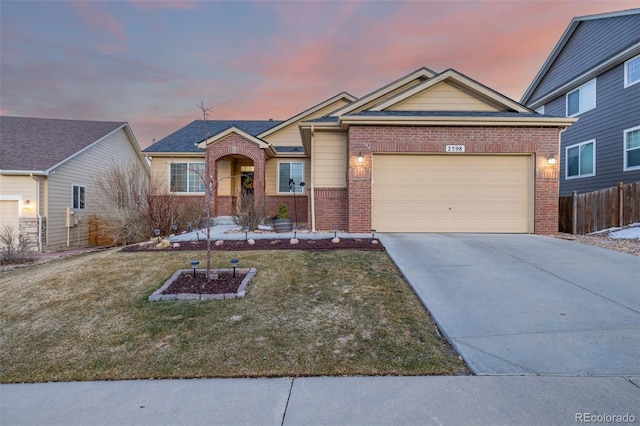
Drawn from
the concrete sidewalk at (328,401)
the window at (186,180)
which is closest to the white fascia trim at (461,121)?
the concrete sidewalk at (328,401)

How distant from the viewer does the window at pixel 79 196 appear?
1557 centimetres

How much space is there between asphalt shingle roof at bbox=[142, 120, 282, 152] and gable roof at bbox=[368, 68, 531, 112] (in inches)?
342

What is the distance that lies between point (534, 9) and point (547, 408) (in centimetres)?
1499

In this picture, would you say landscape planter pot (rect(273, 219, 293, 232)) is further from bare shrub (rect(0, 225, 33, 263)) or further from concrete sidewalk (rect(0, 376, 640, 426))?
bare shrub (rect(0, 225, 33, 263))

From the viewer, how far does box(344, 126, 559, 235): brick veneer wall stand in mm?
9727

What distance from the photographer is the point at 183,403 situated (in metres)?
2.56

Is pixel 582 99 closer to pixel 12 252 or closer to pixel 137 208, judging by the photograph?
pixel 137 208

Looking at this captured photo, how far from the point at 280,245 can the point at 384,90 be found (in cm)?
682

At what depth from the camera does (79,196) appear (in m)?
16.0

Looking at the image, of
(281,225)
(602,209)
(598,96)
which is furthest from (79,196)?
(598,96)

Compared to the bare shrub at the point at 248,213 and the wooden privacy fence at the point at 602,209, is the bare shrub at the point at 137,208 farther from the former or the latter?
the wooden privacy fence at the point at 602,209

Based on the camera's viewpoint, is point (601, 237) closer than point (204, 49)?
Yes

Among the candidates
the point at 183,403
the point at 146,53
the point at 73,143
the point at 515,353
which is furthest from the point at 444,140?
the point at 73,143

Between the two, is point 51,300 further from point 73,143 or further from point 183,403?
point 73,143
